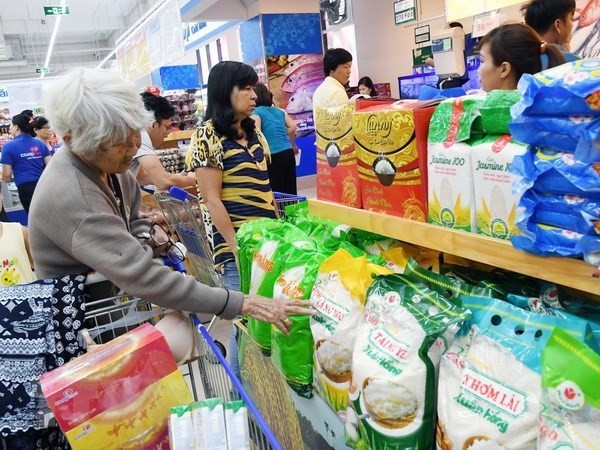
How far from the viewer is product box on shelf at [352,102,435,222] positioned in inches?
53.6

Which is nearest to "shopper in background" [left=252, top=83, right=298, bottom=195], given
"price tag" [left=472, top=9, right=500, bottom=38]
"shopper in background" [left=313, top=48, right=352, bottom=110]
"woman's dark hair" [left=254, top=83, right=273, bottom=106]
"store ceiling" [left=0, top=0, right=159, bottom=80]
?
"woman's dark hair" [left=254, top=83, right=273, bottom=106]

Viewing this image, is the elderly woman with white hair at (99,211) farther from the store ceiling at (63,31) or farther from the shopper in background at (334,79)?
the store ceiling at (63,31)

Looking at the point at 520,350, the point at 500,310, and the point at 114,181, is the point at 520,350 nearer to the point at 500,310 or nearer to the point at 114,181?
the point at 500,310

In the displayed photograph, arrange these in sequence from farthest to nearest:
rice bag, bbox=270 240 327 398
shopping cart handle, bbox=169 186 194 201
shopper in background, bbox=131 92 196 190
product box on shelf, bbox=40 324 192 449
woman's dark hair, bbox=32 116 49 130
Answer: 1. woman's dark hair, bbox=32 116 49 130
2. shopper in background, bbox=131 92 196 190
3. shopping cart handle, bbox=169 186 194 201
4. rice bag, bbox=270 240 327 398
5. product box on shelf, bbox=40 324 192 449

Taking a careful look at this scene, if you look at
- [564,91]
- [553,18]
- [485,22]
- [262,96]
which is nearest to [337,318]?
[564,91]

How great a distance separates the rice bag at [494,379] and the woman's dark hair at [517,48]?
993mm

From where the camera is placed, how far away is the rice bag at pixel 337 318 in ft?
4.67

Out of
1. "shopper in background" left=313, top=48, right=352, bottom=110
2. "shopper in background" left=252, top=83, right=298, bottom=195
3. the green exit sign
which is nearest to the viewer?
"shopper in background" left=313, top=48, right=352, bottom=110

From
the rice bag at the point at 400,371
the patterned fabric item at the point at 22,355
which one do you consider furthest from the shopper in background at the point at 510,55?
the patterned fabric item at the point at 22,355

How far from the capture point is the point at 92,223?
1515 millimetres

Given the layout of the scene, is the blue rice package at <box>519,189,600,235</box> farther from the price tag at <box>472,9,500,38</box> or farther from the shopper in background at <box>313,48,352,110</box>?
the price tag at <box>472,9,500,38</box>

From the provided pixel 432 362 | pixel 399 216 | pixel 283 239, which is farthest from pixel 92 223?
pixel 432 362

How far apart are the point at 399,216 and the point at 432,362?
470 mm

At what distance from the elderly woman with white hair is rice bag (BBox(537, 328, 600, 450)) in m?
0.75
